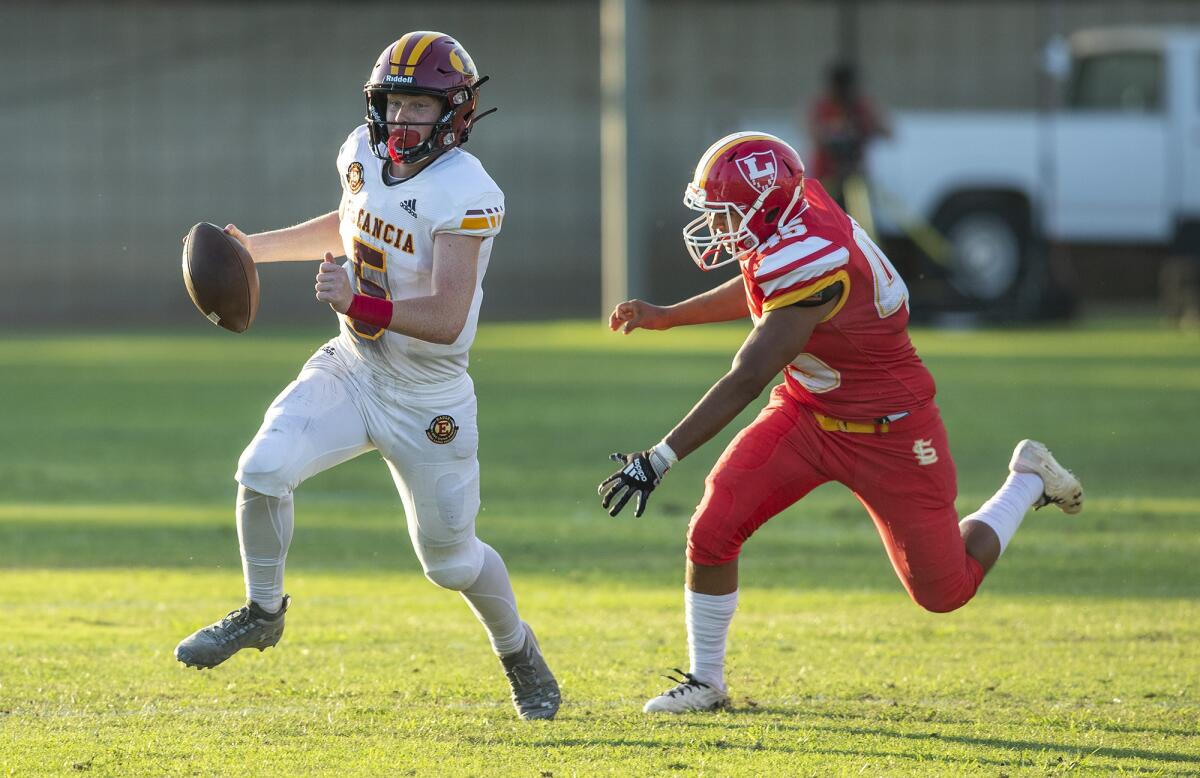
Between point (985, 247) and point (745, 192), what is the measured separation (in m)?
15.0

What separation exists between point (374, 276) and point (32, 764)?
5.49ft

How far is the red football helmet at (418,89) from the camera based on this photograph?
5.26m

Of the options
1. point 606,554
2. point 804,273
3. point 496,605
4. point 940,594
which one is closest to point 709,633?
point 496,605

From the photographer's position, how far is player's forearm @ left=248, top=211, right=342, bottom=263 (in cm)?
562

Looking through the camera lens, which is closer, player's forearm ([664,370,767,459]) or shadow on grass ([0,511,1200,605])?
player's forearm ([664,370,767,459])

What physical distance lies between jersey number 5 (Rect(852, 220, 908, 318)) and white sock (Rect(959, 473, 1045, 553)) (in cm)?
84

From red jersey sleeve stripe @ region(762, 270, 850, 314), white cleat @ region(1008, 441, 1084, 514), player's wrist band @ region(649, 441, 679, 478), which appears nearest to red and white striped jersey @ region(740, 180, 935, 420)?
red jersey sleeve stripe @ region(762, 270, 850, 314)

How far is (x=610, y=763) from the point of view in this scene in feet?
15.3

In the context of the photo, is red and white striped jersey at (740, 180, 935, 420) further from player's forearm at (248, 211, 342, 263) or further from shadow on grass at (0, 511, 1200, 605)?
shadow on grass at (0, 511, 1200, 605)

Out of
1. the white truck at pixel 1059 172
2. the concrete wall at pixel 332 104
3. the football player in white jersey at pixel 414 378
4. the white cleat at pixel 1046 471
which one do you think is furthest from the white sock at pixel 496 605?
the concrete wall at pixel 332 104

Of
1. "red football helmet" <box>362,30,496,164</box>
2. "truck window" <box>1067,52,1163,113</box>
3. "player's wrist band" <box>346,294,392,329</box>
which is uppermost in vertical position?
"truck window" <box>1067,52,1163,113</box>

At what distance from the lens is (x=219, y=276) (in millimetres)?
5348

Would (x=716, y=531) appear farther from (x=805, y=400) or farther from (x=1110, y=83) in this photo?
(x=1110, y=83)

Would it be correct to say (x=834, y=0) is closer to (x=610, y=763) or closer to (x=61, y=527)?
(x=61, y=527)
